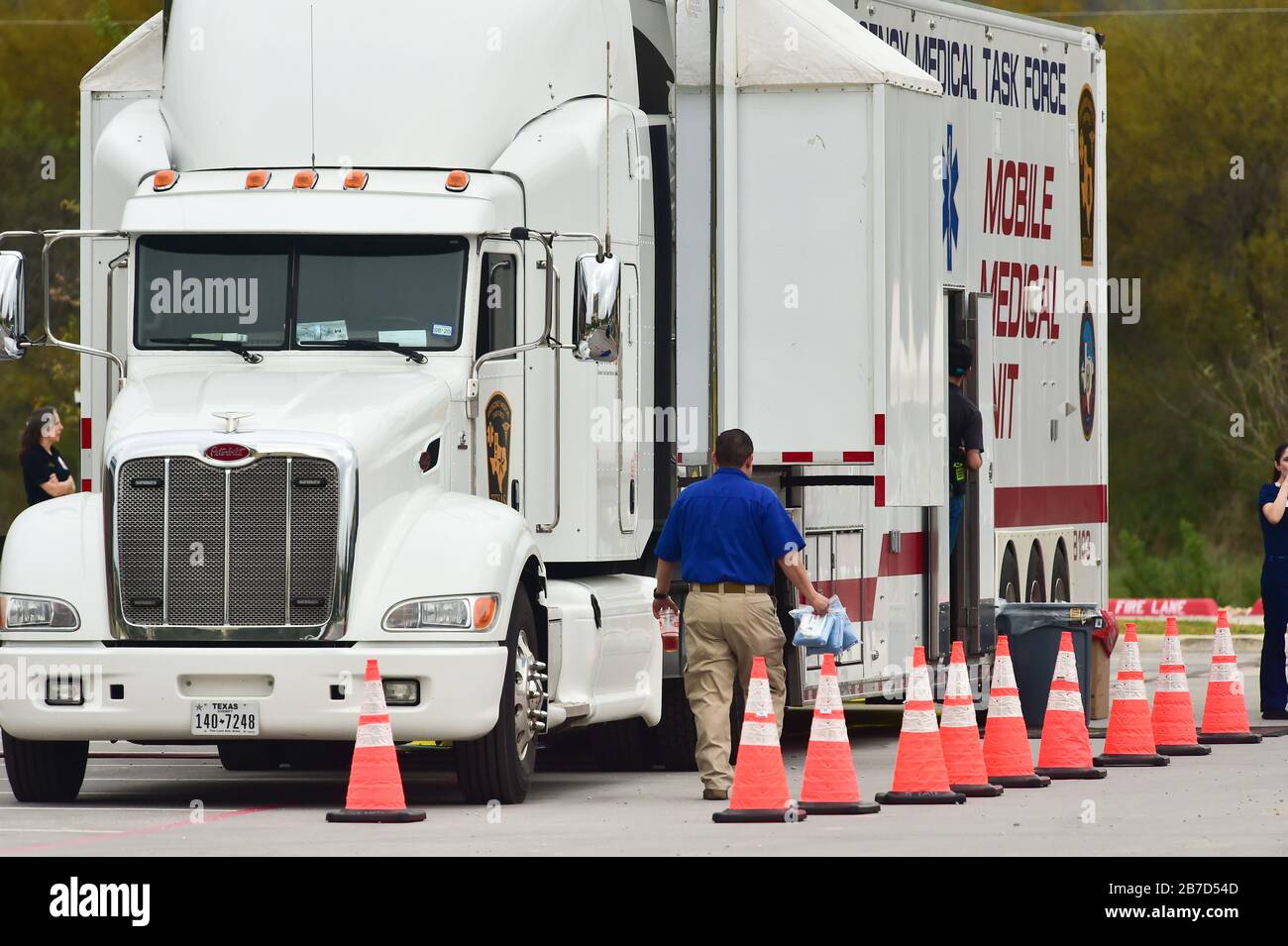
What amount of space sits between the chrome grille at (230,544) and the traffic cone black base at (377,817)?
0.97 meters

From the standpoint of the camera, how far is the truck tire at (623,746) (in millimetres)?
16719

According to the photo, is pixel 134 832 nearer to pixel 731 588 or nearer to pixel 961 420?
pixel 731 588

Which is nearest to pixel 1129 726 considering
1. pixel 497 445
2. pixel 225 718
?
pixel 497 445

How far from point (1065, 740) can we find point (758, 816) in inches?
108

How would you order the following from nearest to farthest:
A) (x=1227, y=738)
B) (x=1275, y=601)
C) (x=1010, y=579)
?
(x=1227, y=738) → (x=1275, y=601) → (x=1010, y=579)

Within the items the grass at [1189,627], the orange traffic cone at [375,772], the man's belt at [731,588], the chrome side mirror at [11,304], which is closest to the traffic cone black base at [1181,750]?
the man's belt at [731,588]

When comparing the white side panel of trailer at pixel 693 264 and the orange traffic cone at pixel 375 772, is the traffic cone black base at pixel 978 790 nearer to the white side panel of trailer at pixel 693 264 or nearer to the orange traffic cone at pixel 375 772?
the orange traffic cone at pixel 375 772

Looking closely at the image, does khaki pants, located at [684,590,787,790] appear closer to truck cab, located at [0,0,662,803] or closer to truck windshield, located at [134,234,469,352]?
truck cab, located at [0,0,662,803]

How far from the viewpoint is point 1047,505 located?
2111cm

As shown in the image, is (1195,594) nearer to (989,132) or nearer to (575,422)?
(989,132)

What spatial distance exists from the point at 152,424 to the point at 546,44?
3.08m

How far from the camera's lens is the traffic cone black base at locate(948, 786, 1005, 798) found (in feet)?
46.7

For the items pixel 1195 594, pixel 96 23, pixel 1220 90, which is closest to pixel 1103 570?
pixel 1195 594

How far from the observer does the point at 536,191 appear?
49.4 feet
